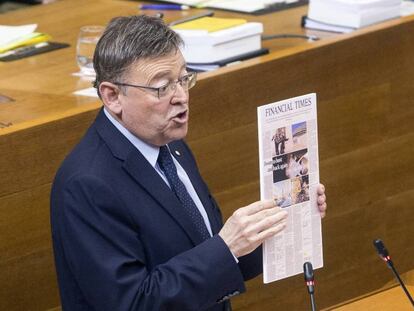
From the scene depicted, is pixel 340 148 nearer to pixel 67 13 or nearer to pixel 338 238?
pixel 338 238

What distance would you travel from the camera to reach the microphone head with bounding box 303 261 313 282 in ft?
7.52

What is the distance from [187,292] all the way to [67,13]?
2568 mm

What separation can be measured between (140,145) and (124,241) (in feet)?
0.77

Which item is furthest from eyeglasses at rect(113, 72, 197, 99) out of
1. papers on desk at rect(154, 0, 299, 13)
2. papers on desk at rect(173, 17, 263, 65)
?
papers on desk at rect(154, 0, 299, 13)

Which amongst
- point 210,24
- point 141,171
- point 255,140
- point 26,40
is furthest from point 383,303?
point 26,40

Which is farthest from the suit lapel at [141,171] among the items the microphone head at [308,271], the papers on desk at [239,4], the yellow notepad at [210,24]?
the papers on desk at [239,4]

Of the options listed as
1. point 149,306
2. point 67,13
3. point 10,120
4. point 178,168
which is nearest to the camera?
point 149,306

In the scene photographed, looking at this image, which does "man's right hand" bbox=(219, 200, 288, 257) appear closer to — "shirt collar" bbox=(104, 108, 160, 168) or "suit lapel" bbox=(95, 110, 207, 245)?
"suit lapel" bbox=(95, 110, 207, 245)

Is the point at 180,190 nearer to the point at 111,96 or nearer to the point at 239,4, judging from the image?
the point at 111,96

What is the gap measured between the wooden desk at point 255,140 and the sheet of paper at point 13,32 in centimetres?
12

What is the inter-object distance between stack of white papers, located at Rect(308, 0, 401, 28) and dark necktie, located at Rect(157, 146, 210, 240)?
178 cm

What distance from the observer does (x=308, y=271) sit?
2322 mm

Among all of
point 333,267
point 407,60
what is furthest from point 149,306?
point 407,60

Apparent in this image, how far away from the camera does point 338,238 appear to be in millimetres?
3967
